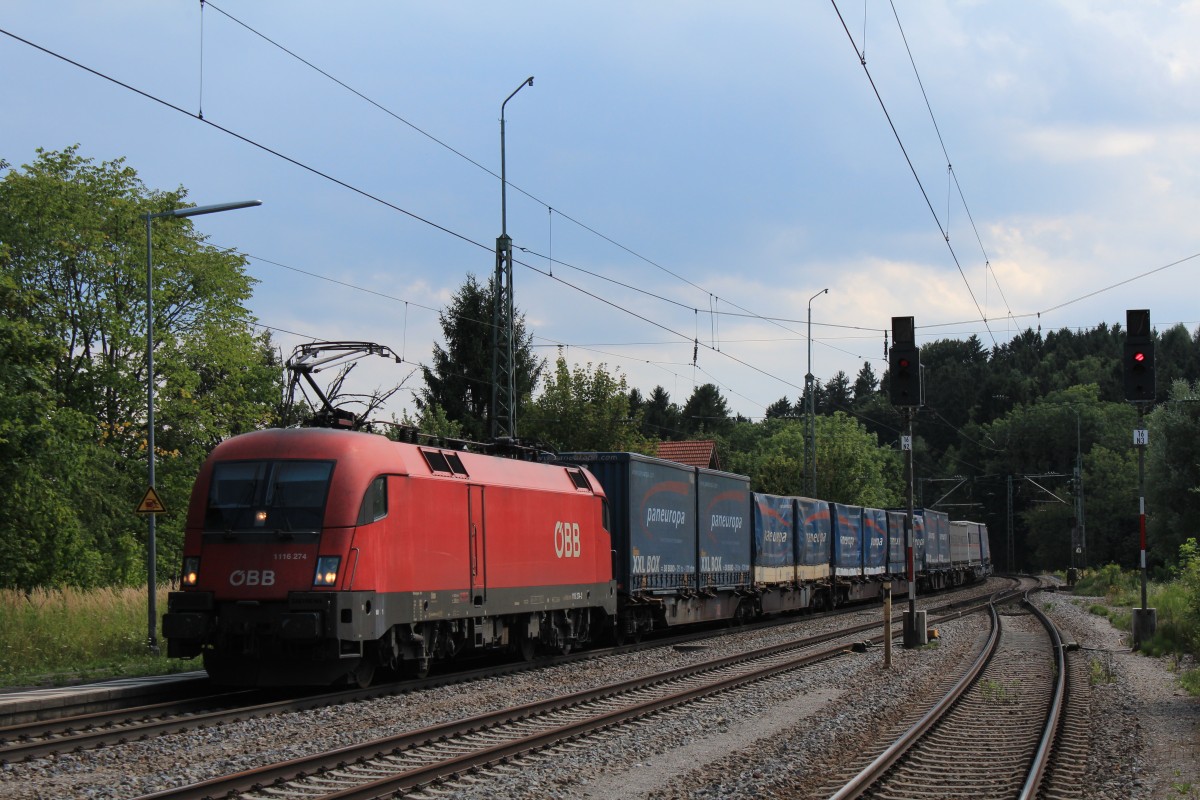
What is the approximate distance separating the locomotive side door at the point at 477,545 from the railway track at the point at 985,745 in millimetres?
6281

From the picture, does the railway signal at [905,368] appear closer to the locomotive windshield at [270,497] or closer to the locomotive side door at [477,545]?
the locomotive side door at [477,545]

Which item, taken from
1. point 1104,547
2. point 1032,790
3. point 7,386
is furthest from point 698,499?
point 1104,547

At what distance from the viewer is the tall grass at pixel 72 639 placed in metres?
16.8

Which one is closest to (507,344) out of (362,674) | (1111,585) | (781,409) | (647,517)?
(647,517)

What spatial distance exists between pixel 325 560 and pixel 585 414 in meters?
29.9

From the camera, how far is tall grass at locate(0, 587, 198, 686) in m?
16.8

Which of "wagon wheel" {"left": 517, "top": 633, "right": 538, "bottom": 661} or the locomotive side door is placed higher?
the locomotive side door

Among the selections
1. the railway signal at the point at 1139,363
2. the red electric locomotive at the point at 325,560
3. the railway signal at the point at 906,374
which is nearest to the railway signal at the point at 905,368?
the railway signal at the point at 906,374

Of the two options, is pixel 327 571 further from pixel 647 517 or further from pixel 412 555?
pixel 647 517

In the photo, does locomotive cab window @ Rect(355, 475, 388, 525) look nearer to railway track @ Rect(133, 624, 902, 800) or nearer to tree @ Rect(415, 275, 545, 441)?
railway track @ Rect(133, 624, 902, 800)

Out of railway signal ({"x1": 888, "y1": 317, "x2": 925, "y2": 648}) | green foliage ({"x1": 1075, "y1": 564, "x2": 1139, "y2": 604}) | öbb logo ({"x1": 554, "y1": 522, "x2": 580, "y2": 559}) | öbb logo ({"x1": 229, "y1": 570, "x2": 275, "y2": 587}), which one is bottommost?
green foliage ({"x1": 1075, "y1": 564, "x2": 1139, "y2": 604})

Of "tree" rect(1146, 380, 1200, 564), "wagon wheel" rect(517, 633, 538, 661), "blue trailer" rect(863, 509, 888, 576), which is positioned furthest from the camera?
"tree" rect(1146, 380, 1200, 564)

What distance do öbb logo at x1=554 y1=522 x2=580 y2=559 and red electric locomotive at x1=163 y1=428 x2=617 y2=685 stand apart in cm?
250

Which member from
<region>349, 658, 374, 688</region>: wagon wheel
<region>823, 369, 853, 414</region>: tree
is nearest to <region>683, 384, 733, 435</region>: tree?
<region>823, 369, 853, 414</region>: tree
